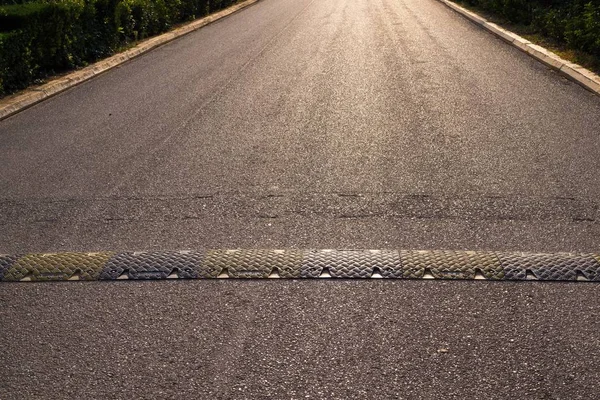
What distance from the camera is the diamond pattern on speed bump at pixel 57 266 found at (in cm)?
457

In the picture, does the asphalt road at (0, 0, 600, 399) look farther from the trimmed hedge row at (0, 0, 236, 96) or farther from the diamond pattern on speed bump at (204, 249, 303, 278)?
the trimmed hedge row at (0, 0, 236, 96)

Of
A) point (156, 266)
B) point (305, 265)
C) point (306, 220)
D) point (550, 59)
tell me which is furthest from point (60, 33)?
point (305, 265)

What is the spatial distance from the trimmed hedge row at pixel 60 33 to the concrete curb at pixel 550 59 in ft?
25.3

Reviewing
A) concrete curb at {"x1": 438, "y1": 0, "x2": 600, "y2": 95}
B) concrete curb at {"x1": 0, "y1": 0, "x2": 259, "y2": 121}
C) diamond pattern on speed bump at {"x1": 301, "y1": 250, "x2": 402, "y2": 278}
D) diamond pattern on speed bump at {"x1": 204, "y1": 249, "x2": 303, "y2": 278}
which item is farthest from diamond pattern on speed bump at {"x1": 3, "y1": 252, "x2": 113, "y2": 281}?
concrete curb at {"x1": 438, "y1": 0, "x2": 600, "y2": 95}

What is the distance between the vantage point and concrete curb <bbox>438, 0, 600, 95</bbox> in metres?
10.1

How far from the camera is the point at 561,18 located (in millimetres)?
13930

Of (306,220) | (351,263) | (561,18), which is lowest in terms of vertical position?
(561,18)

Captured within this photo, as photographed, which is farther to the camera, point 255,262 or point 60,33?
point 60,33

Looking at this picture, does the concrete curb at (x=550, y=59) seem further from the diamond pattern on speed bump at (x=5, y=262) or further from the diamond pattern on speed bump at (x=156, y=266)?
the diamond pattern on speed bump at (x=5, y=262)

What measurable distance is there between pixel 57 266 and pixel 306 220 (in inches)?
68.0

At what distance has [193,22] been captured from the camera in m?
20.9

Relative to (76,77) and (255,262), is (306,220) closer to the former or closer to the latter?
(255,262)

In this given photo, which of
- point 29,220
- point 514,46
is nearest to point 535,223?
point 29,220

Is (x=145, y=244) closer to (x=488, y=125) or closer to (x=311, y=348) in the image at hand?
(x=311, y=348)
